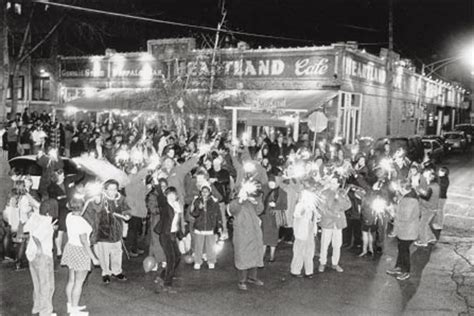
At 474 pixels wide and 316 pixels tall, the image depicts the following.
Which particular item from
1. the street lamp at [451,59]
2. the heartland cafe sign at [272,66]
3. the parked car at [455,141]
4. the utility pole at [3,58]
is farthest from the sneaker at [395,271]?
the street lamp at [451,59]

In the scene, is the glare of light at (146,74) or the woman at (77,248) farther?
the glare of light at (146,74)

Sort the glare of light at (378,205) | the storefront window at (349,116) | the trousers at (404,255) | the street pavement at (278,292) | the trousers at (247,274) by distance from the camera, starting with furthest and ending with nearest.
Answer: the storefront window at (349,116), the glare of light at (378,205), the trousers at (404,255), the trousers at (247,274), the street pavement at (278,292)

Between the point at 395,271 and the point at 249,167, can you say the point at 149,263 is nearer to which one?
the point at 249,167

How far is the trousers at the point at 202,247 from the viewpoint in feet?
27.9

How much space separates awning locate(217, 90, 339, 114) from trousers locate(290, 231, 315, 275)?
13.6 metres

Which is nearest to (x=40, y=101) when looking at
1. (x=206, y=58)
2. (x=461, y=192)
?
(x=206, y=58)

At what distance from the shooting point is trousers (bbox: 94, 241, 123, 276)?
296 inches

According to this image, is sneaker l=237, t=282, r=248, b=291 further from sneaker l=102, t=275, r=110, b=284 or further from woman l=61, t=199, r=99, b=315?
woman l=61, t=199, r=99, b=315

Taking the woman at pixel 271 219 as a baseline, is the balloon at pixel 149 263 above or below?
below

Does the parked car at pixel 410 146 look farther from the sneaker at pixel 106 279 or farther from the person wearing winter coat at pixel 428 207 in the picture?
the sneaker at pixel 106 279

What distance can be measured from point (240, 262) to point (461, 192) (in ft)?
43.1

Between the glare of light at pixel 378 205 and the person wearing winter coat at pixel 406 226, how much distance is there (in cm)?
111

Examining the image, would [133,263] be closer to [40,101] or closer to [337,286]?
[337,286]

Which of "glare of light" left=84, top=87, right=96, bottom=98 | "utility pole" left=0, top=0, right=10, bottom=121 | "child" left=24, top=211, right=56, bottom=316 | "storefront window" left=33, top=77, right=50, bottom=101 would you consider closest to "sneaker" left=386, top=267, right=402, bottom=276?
"child" left=24, top=211, right=56, bottom=316
